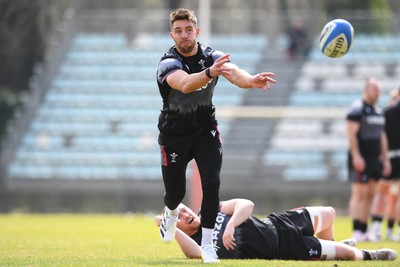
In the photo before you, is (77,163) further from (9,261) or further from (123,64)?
(9,261)

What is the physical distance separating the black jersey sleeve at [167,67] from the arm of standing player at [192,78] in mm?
86

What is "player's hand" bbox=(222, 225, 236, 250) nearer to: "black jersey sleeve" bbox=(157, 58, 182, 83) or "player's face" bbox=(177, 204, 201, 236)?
"player's face" bbox=(177, 204, 201, 236)

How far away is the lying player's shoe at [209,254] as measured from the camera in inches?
326

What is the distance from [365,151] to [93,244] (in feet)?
13.8

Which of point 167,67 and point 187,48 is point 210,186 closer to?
point 167,67

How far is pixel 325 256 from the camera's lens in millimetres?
8766

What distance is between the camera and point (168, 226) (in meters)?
8.79

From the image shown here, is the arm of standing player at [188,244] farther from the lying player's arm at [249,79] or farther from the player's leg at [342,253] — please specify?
the lying player's arm at [249,79]

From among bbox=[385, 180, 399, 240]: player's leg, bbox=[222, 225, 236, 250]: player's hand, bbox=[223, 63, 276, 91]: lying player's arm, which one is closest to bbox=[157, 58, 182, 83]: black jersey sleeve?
bbox=[223, 63, 276, 91]: lying player's arm

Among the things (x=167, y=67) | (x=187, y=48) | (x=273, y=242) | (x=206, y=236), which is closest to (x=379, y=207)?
(x=273, y=242)

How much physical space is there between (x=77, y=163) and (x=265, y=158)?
4318mm

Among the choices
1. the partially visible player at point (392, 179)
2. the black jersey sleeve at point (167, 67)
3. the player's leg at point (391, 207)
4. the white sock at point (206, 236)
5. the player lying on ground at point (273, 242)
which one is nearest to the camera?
the black jersey sleeve at point (167, 67)

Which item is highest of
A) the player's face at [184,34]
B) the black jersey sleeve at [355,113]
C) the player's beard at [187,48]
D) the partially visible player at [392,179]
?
the player's face at [184,34]

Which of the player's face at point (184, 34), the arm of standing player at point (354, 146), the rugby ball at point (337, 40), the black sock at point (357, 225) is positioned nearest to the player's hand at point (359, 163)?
the arm of standing player at point (354, 146)
